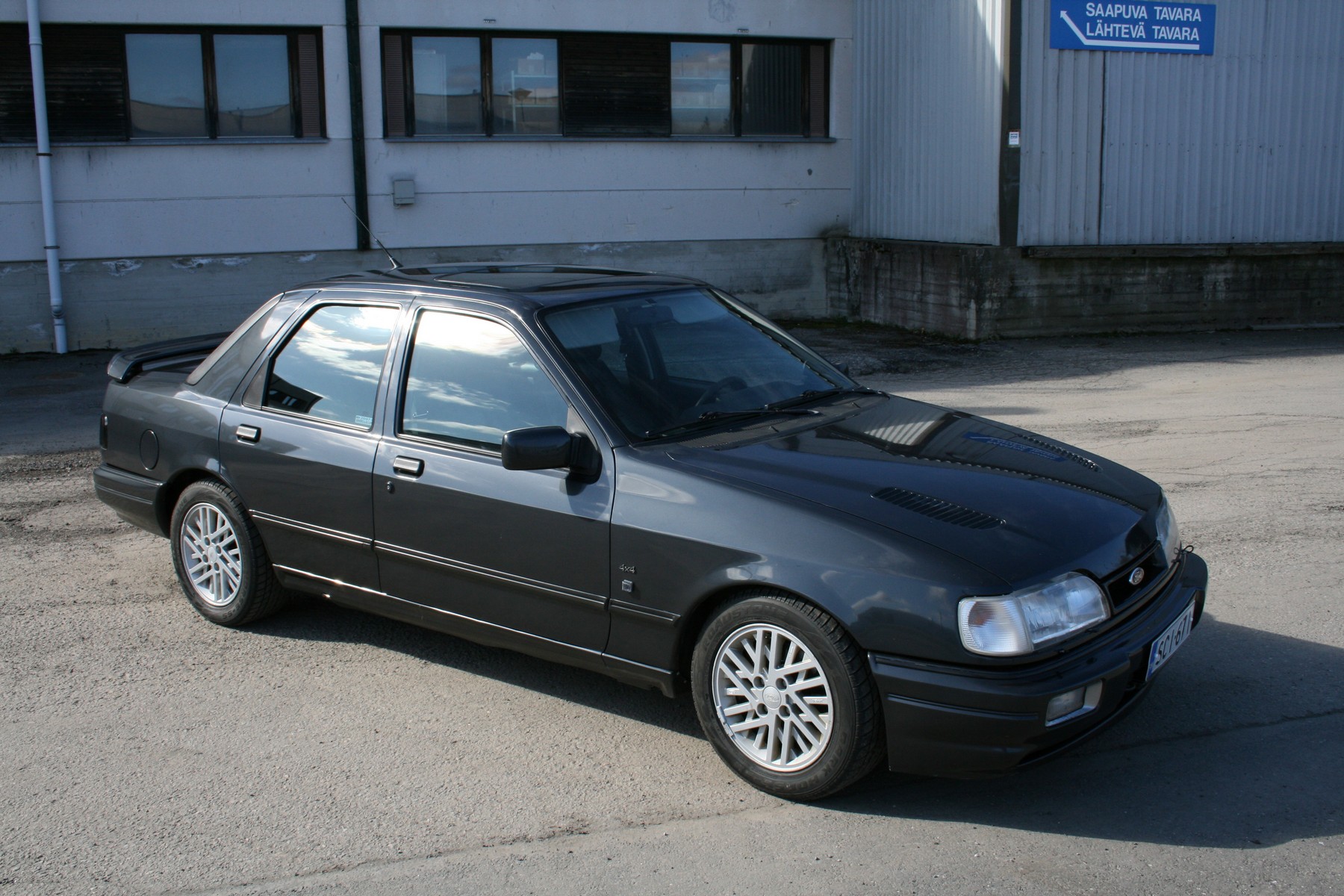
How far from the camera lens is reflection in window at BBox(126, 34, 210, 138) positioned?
14914mm

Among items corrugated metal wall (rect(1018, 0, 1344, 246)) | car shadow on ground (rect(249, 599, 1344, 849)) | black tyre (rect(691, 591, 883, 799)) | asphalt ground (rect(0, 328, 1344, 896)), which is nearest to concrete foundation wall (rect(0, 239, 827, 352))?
corrugated metal wall (rect(1018, 0, 1344, 246))

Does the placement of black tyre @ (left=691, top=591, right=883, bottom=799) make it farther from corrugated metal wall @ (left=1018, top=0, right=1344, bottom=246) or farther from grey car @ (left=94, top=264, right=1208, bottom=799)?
corrugated metal wall @ (left=1018, top=0, right=1344, bottom=246)

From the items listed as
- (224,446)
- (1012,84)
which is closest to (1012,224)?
(1012,84)

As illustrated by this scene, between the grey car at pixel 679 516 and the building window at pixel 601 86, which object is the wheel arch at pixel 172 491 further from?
the building window at pixel 601 86

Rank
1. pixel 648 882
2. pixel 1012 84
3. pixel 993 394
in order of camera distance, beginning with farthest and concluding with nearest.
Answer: pixel 1012 84, pixel 993 394, pixel 648 882

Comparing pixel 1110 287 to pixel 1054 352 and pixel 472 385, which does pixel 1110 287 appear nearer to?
pixel 1054 352

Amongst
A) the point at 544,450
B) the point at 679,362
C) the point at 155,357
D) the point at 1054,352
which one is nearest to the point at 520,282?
the point at 679,362

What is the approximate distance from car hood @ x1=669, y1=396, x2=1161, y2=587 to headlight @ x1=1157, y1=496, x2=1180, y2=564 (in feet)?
0.16

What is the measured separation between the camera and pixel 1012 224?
46.8 ft

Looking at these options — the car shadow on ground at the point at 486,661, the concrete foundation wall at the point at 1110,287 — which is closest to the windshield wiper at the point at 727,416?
the car shadow on ground at the point at 486,661

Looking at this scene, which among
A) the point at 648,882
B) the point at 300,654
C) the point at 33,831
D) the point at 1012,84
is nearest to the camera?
the point at 648,882

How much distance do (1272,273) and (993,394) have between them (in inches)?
264

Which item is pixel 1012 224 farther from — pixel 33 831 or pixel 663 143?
pixel 33 831

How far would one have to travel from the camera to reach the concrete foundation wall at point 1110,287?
14430mm
